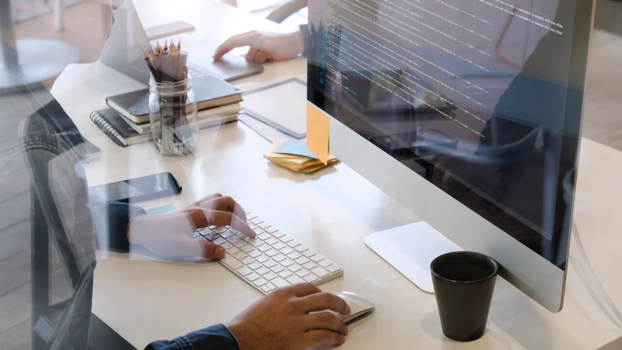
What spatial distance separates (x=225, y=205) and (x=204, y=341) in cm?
35

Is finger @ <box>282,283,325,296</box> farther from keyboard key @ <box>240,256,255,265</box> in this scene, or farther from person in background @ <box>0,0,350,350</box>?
keyboard key @ <box>240,256,255,265</box>

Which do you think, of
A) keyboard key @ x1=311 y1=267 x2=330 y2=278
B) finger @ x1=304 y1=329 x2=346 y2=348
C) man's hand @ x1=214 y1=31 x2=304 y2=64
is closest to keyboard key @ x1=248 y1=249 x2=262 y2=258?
keyboard key @ x1=311 y1=267 x2=330 y2=278

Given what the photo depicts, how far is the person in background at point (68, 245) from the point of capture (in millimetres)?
718

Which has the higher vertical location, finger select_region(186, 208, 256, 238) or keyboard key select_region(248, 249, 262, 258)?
finger select_region(186, 208, 256, 238)

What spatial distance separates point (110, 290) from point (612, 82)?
10.9ft

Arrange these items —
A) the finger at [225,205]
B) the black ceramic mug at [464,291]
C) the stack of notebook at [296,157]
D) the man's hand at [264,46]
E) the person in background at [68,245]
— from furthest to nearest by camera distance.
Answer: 1. the man's hand at [264,46]
2. the stack of notebook at [296,157]
3. the finger at [225,205]
4. the black ceramic mug at [464,291]
5. the person in background at [68,245]

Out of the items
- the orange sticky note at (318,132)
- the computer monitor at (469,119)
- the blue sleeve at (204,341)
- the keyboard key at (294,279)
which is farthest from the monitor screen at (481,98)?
the blue sleeve at (204,341)

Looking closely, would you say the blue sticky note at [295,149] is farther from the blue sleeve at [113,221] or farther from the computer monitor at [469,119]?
the blue sleeve at [113,221]

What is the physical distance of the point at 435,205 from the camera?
Result: 0.97m

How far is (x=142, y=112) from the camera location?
4.81 feet

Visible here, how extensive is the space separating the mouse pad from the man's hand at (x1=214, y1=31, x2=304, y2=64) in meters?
0.15

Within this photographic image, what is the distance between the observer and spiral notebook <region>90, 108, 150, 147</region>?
1.45 m

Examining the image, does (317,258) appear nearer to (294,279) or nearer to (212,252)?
(294,279)

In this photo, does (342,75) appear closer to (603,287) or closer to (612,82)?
(603,287)
